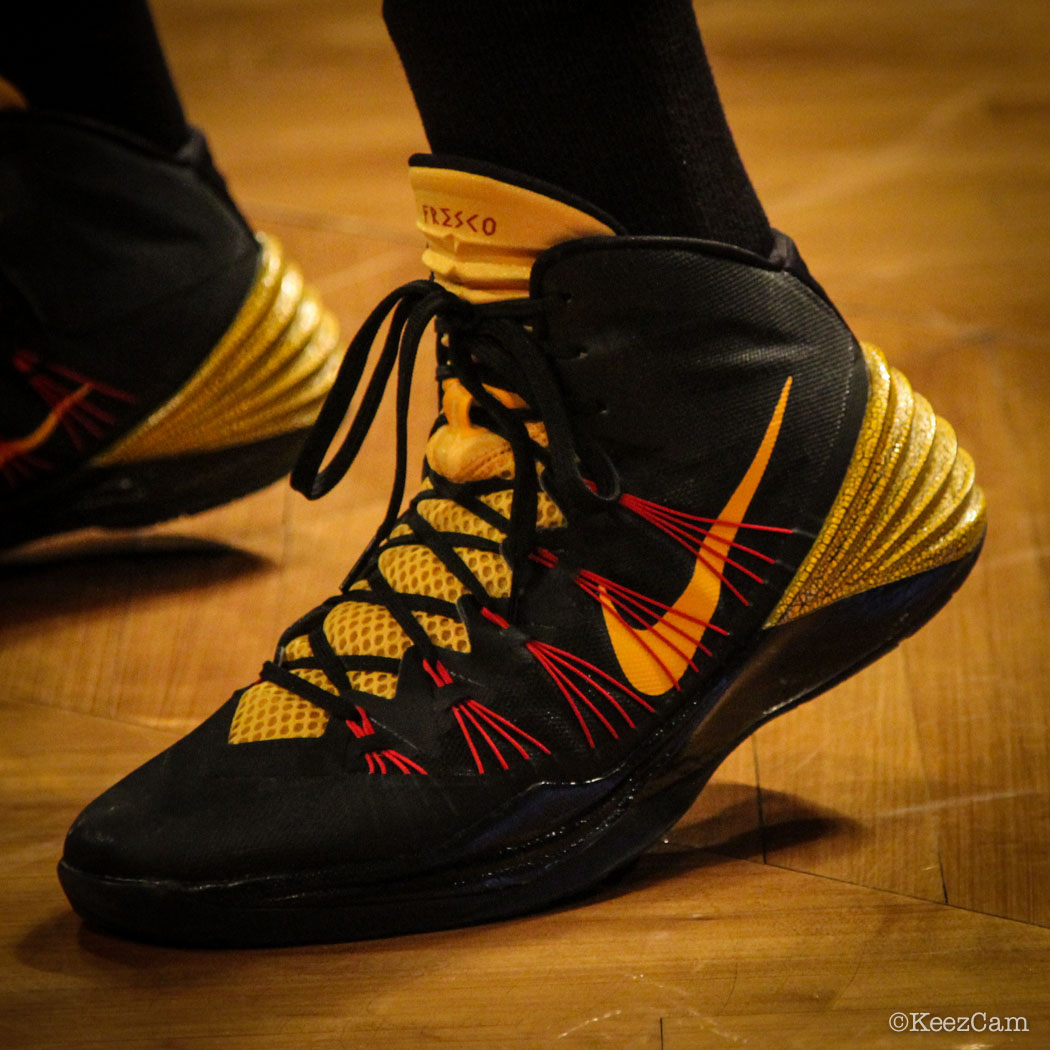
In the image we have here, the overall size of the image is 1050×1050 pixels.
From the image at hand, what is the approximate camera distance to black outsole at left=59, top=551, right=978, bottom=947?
51 cm

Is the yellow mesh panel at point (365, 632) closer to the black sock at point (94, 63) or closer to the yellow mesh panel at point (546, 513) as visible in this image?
the yellow mesh panel at point (546, 513)

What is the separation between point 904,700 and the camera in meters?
0.66

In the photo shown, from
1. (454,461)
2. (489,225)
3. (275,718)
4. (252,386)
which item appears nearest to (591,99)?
(489,225)

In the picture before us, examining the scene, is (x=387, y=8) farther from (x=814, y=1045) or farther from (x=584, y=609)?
(x=814, y=1045)

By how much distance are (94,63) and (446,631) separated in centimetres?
47

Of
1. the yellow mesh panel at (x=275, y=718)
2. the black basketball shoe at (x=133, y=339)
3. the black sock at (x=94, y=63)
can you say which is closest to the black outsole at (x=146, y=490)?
the black basketball shoe at (x=133, y=339)

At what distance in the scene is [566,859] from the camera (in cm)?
52

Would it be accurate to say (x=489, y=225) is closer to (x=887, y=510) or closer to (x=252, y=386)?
(x=887, y=510)

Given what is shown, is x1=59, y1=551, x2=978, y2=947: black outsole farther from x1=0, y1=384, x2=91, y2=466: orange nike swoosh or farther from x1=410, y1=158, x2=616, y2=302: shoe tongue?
x1=0, y1=384, x2=91, y2=466: orange nike swoosh

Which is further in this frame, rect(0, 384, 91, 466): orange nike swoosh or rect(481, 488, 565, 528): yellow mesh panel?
rect(0, 384, 91, 466): orange nike swoosh

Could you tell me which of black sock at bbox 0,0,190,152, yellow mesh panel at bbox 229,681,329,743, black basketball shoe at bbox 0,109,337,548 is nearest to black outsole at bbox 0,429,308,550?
black basketball shoe at bbox 0,109,337,548

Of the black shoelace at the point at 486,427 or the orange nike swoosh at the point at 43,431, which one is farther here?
the orange nike swoosh at the point at 43,431

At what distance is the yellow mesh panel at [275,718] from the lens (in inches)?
20.7

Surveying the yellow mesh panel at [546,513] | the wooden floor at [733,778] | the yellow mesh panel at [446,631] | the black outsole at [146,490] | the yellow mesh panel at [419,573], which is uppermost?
the yellow mesh panel at [546,513]
